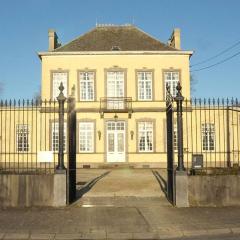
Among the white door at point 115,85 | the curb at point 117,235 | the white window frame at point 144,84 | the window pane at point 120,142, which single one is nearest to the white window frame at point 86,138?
the window pane at point 120,142

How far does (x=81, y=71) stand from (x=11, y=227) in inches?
1108

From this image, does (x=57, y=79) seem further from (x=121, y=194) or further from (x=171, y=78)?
(x=121, y=194)

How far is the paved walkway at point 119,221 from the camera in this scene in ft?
31.6

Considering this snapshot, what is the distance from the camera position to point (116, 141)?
37.2m

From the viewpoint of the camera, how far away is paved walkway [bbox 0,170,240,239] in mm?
9625

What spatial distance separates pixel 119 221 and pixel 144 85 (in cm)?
2740

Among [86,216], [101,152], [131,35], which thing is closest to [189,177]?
[86,216]

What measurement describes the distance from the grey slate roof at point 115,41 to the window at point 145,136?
613cm

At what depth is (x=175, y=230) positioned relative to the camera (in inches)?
389

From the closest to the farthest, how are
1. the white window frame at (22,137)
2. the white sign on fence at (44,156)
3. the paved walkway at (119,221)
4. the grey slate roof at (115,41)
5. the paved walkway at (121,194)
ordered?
the paved walkway at (119,221) < the white sign on fence at (44,156) < the paved walkway at (121,194) < the white window frame at (22,137) < the grey slate roof at (115,41)

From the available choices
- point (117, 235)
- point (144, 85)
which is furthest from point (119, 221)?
point (144, 85)

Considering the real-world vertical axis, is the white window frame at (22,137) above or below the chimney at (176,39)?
below

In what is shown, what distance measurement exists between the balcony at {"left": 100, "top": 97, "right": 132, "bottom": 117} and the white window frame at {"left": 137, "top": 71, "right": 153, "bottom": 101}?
1.07 meters

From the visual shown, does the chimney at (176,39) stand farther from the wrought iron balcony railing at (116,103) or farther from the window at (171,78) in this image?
the wrought iron balcony railing at (116,103)
